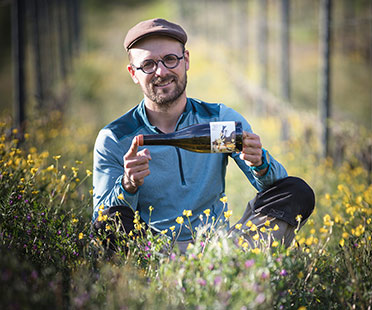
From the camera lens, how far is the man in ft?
9.55

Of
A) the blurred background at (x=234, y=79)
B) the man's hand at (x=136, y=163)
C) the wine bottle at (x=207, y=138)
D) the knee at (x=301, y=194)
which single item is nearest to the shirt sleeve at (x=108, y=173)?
the man's hand at (x=136, y=163)

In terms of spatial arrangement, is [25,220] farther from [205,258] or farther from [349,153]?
[349,153]

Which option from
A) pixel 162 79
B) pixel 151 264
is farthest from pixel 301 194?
pixel 162 79

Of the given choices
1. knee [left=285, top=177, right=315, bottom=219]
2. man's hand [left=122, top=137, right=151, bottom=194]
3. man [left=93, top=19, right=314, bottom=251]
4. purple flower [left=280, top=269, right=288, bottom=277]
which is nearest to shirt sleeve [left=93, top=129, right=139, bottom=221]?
man [left=93, top=19, right=314, bottom=251]

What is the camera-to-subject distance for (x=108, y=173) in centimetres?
298

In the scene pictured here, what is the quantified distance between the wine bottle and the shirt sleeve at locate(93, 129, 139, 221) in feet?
1.07

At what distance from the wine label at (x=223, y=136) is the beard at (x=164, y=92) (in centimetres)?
50

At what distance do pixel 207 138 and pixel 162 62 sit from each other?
25.8 inches

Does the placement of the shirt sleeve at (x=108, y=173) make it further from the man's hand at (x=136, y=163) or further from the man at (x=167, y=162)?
the man's hand at (x=136, y=163)

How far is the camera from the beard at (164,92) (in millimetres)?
3049

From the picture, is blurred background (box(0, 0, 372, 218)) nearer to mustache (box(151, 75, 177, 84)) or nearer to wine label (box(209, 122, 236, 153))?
mustache (box(151, 75, 177, 84))

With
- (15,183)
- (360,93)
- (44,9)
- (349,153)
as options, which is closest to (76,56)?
(44,9)

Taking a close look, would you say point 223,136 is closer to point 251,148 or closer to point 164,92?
point 251,148

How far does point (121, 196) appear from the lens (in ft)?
8.48
